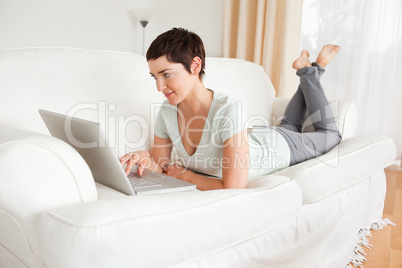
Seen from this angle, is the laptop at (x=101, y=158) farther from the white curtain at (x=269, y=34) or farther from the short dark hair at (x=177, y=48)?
the white curtain at (x=269, y=34)

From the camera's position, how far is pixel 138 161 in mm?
1404

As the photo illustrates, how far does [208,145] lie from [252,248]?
412 millimetres

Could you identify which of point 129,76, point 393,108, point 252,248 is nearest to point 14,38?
point 129,76

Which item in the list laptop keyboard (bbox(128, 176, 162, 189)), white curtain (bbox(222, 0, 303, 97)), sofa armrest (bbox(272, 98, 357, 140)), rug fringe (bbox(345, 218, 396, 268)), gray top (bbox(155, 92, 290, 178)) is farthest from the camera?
white curtain (bbox(222, 0, 303, 97))

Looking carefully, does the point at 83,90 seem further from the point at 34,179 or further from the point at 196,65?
the point at 34,179

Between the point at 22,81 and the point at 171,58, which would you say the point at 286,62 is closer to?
the point at 171,58

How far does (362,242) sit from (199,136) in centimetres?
100

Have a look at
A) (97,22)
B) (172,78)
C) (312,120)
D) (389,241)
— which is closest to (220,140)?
(172,78)

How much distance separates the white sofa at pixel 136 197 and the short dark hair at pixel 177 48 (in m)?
0.31

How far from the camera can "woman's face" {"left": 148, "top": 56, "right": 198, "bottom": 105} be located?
135 centimetres

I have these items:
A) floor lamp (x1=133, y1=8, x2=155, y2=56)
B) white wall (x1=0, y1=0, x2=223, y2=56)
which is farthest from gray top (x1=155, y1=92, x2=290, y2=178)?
floor lamp (x1=133, y1=8, x2=155, y2=56)

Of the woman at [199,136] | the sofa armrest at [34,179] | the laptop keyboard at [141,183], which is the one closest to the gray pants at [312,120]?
the woman at [199,136]

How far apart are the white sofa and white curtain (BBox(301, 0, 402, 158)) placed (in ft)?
4.49

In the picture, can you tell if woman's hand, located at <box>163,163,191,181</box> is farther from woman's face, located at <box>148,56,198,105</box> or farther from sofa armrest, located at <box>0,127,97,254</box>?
sofa armrest, located at <box>0,127,97,254</box>
